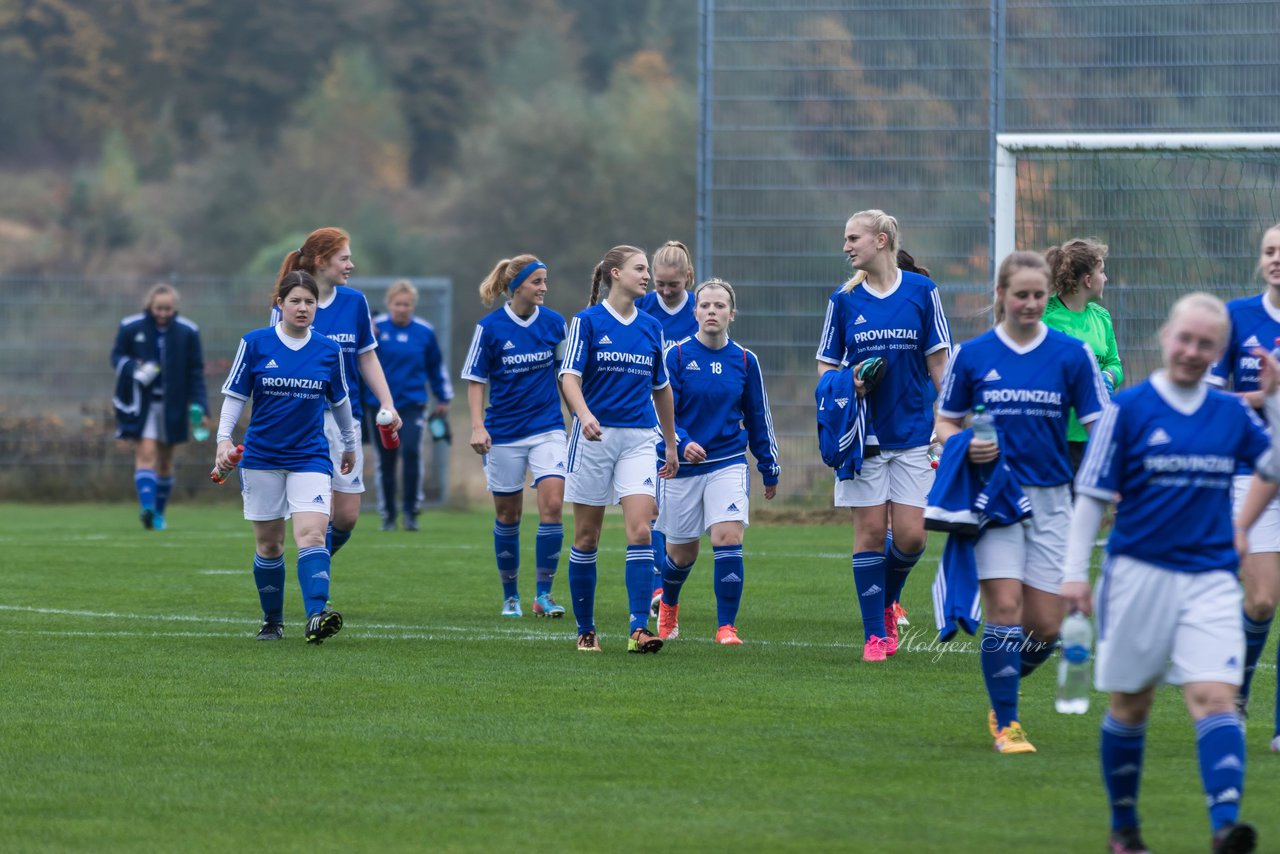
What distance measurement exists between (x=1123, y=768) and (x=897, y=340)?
423 centimetres

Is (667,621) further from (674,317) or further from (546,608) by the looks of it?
(674,317)

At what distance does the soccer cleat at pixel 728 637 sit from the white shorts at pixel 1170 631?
474 cm

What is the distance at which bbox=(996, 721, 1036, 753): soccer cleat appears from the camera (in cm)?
727

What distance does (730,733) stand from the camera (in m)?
7.68

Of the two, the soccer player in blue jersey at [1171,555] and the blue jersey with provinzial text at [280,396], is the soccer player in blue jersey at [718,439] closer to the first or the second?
the blue jersey with provinzial text at [280,396]

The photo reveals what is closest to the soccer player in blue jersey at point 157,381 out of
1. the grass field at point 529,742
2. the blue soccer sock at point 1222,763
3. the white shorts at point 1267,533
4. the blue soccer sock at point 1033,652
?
the grass field at point 529,742

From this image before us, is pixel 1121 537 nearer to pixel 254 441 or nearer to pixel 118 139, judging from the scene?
pixel 254 441

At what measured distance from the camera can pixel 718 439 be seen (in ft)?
34.0

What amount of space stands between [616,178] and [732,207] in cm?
4280

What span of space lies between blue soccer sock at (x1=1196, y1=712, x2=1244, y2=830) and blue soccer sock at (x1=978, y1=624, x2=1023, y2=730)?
161cm

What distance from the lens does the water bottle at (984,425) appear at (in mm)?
7102

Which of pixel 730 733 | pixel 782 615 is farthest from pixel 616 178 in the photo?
pixel 730 733

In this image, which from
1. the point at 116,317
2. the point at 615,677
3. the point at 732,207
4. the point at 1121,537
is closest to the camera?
the point at 1121,537

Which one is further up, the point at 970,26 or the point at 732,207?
the point at 970,26
